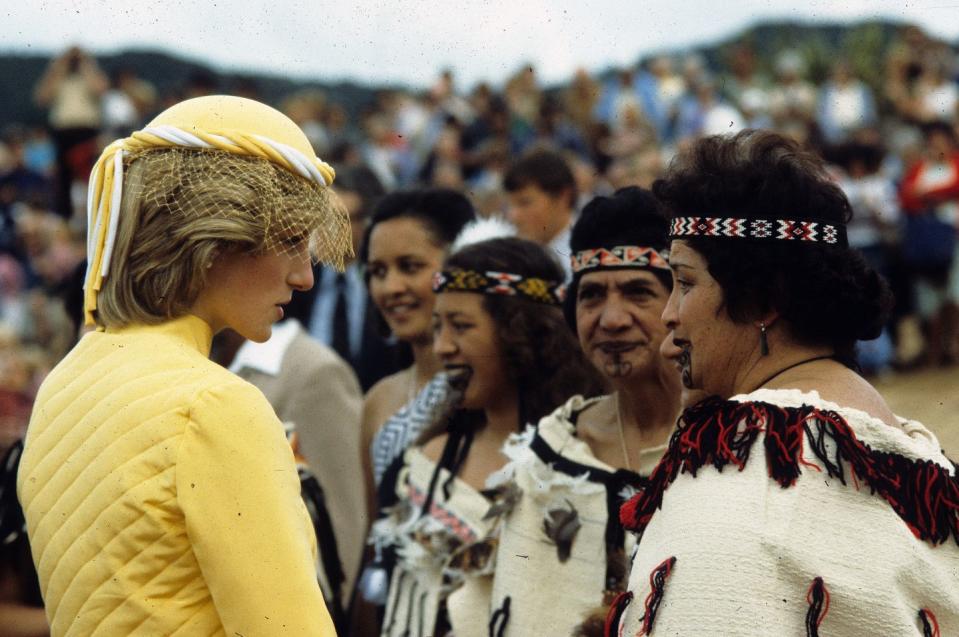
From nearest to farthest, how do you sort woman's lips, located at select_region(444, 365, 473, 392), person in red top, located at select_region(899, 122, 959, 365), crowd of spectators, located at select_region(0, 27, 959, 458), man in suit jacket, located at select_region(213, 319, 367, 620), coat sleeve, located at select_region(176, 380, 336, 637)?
coat sleeve, located at select_region(176, 380, 336, 637) → woman's lips, located at select_region(444, 365, 473, 392) → man in suit jacket, located at select_region(213, 319, 367, 620) → person in red top, located at select_region(899, 122, 959, 365) → crowd of spectators, located at select_region(0, 27, 959, 458)

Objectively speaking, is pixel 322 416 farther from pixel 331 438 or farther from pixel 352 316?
pixel 352 316

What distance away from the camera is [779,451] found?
2479 mm

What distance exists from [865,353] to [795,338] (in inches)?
350

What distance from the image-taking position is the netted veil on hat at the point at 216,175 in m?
2.51

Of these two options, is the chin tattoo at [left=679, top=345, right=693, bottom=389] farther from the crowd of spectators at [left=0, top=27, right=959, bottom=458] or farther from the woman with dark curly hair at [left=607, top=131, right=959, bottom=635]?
the crowd of spectators at [left=0, top=27, right=959, bottom=458]

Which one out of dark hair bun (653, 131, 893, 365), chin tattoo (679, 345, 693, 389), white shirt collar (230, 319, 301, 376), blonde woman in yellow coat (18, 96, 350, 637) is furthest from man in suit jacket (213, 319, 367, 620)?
dark hair bun (653, 131, 893, 365)

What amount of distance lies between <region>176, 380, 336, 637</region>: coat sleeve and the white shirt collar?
3176 mm

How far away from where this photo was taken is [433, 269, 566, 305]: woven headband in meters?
4.52

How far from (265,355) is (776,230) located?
10.8ft

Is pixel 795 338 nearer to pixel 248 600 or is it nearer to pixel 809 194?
pixel 809 194

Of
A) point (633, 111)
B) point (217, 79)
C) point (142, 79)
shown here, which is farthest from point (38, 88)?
point (633, 111)

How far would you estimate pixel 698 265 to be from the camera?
2727 millimetres

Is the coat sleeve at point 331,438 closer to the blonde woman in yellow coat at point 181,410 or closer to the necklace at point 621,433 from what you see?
the necklace at point 621,433

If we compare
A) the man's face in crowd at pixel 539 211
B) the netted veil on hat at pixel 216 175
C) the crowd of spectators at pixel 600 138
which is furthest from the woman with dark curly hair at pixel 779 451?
the crowd of spectators at pixel 600 138
